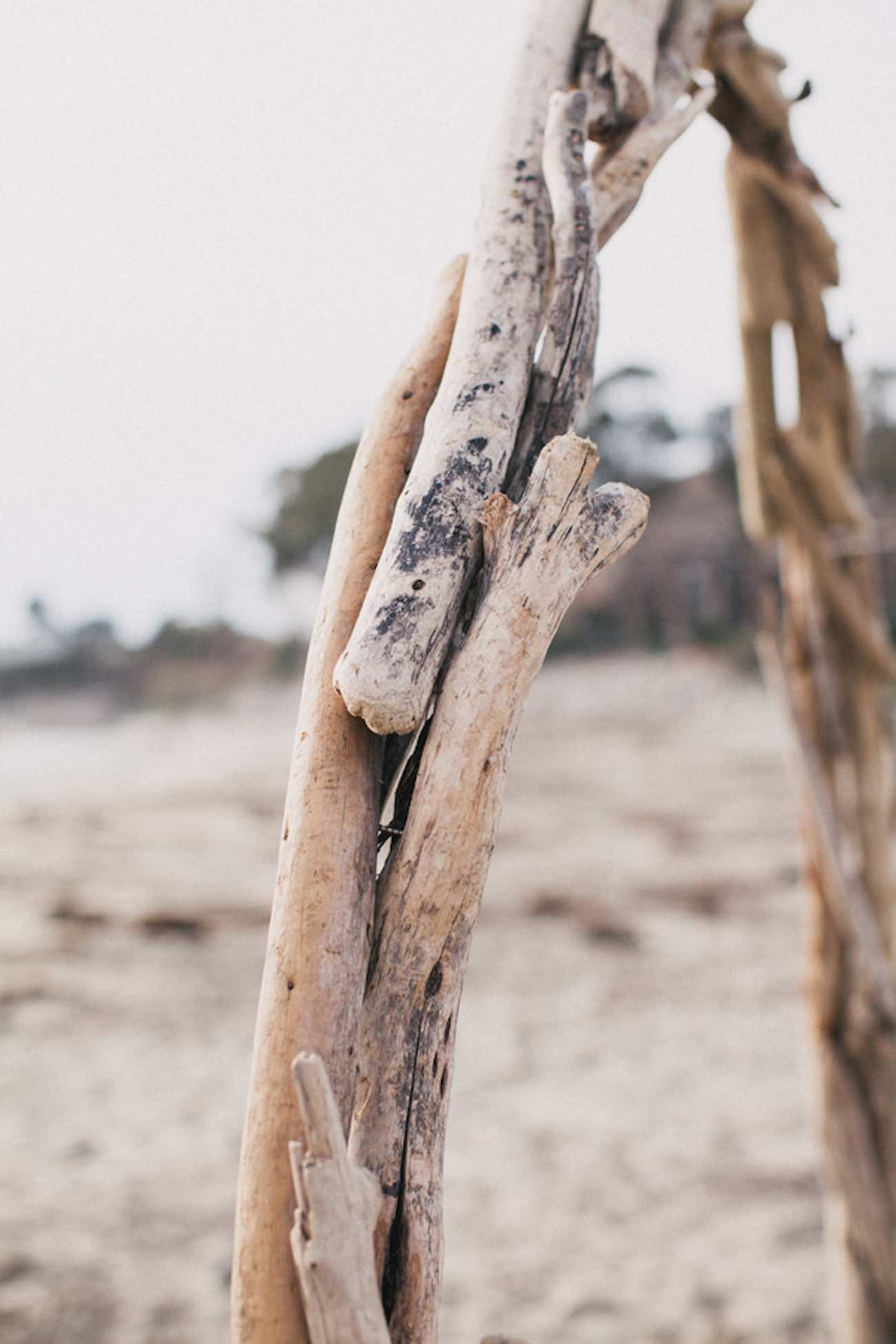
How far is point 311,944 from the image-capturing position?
497mm

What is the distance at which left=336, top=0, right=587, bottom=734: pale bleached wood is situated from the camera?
1.67ft

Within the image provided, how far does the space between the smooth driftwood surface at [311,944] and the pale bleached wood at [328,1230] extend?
0.02 meters

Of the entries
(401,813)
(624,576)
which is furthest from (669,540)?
(401,813)

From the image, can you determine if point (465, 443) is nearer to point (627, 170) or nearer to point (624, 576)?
point (627, 170)

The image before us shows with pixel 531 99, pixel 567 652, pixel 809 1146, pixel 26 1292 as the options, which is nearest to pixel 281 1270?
pixel 531 99

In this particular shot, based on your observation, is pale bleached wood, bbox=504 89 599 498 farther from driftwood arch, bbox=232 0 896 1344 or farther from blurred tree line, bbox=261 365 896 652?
blurred tree line, bbox=261 365 896 652

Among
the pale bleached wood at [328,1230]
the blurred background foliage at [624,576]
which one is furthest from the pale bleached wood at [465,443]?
the blurred background foliage at [624,576]

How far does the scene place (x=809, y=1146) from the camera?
3.10m

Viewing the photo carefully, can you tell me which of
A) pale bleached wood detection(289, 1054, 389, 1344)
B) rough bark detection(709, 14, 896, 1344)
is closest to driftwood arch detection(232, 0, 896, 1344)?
pale bleached wood detection(289, 1054, 389, 1344)

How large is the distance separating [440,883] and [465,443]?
22 cm

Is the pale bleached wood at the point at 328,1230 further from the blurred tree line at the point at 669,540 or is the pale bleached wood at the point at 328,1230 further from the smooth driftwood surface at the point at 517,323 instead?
the blurred tree line at the point at 669,540

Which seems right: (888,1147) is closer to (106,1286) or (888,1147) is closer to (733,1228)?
(733,1228)

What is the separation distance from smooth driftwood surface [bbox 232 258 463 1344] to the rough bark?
1309 millimetres

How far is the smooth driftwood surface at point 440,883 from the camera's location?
508mm
